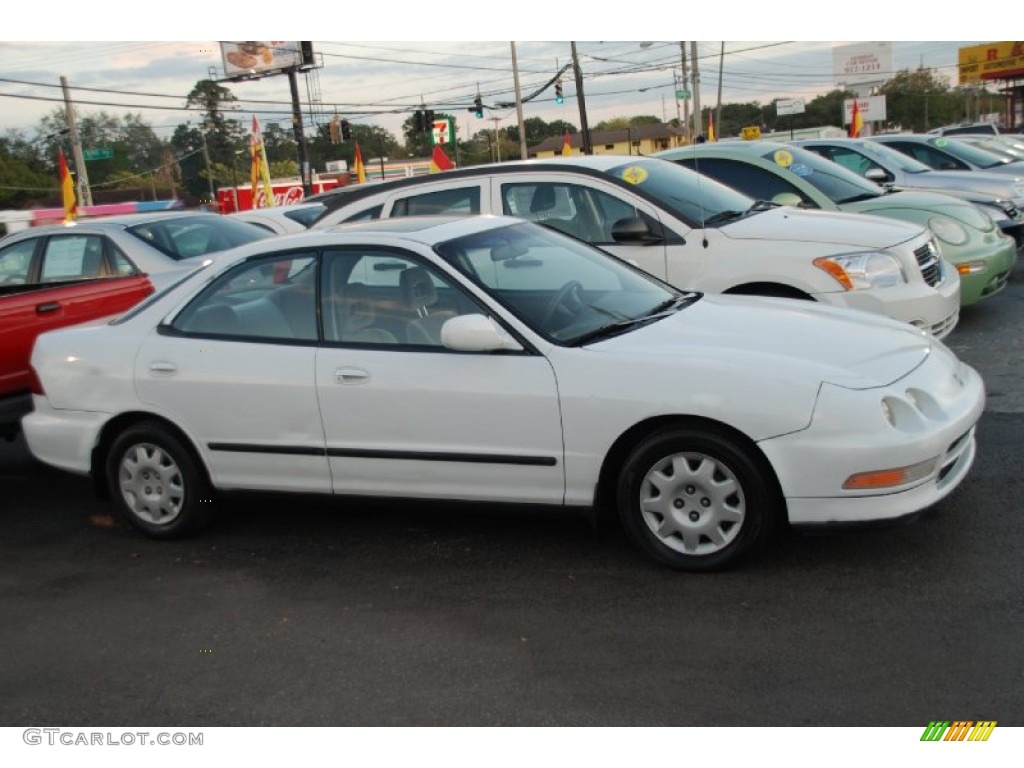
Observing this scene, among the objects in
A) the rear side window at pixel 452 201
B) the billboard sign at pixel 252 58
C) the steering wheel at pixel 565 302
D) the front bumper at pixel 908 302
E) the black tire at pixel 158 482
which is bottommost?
the black tire at pixel 158 482

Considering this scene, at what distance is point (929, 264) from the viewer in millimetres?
7457

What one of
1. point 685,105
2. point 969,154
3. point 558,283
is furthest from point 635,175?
point 685,105

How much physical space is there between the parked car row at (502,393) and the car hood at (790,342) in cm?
2

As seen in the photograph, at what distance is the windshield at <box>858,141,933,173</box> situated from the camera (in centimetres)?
1290

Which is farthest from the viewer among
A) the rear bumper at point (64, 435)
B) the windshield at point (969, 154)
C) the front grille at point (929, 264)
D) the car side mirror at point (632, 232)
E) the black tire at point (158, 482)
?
the windshield at point (969, 154)

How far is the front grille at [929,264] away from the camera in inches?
289

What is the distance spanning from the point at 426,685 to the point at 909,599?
1.85m

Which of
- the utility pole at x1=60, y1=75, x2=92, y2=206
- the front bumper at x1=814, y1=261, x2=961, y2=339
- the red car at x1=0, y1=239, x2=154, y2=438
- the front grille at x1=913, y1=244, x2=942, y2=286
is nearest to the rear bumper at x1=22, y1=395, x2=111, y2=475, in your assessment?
the red car at x1=0, y1=239, x2=154, y2=438

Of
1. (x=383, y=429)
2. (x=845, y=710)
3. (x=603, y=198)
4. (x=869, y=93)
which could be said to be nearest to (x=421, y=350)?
(x=383, y=429)

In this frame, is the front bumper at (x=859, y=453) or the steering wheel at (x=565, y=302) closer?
the front bumper at (x=859, y=453)

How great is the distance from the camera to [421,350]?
15.7 feet

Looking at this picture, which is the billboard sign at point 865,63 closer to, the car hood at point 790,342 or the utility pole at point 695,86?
the utility pole at point 695,86

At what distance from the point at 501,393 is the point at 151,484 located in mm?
2062

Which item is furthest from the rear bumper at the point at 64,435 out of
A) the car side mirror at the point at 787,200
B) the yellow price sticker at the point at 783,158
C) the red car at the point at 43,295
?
the yellow price sticker at the point at 783,158
